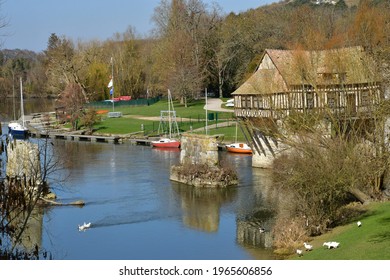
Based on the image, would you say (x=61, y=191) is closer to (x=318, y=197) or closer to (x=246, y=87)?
(x=246, y=87)

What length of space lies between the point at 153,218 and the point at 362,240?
423 inches

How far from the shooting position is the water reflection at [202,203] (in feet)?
91.8

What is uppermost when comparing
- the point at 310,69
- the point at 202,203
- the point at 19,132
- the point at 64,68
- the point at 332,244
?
the point at 64,68

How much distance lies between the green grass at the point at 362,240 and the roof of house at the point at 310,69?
7.60 metres

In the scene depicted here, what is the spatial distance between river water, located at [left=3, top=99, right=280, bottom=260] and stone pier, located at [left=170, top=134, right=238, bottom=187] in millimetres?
705

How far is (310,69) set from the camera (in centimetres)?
3394

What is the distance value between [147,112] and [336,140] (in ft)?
159

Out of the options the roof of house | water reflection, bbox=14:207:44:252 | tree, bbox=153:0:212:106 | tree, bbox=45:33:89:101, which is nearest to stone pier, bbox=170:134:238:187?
the roof of house

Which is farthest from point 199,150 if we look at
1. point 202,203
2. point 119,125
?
point 119,125

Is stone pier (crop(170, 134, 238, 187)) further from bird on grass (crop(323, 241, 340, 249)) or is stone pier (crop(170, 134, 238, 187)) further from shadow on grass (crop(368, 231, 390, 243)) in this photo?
shadow on grass (crop(368, 231, 390, 243))

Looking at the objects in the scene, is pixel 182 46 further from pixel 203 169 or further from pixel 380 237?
pixel 380 237

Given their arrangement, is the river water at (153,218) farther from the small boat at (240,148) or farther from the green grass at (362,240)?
the small boat at (240,148)

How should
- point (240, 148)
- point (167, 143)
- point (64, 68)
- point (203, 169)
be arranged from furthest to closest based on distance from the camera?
1. point (64, 68)
2. point (167, 143)
3. point (240, 148)
4. point (203, 169)

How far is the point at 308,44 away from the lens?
36344 millimetres
